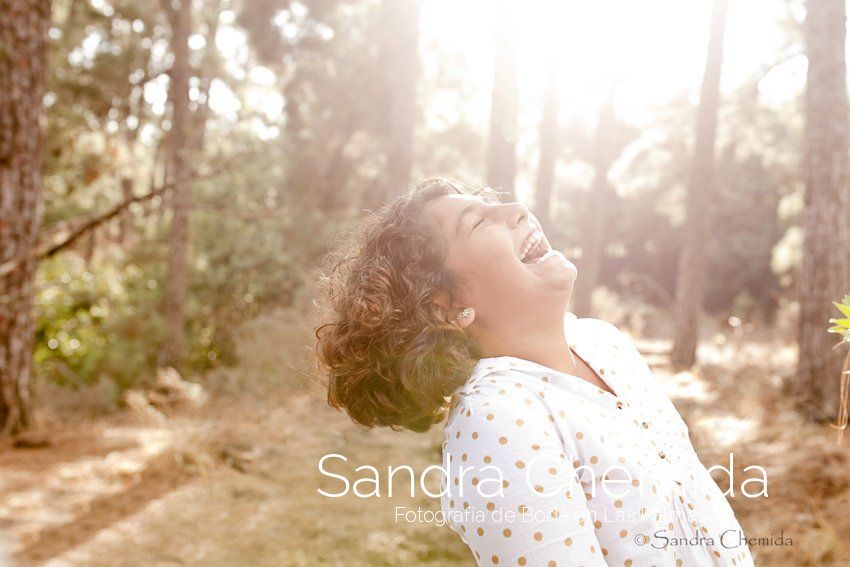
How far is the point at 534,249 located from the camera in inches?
74.4

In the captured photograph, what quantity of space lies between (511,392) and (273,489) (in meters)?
4.40

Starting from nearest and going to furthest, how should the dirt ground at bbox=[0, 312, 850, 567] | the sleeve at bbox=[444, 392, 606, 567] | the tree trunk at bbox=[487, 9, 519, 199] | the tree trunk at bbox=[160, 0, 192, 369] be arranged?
the sleeve at bbox=[444, 392, 606, 567]
the dirt ground at bbox=[0, 312, 850, 567]
the tree trunk at bbox=[487, 9, 519, 199]
the tree trunk at bbox=[160, 0, 192, 369]

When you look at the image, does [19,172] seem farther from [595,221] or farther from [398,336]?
[595,221]

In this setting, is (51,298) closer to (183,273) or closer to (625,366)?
(183,273)

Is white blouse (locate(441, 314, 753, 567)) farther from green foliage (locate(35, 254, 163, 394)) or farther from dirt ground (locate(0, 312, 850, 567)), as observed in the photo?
green foliage (locate(35, 254, 163, 394))

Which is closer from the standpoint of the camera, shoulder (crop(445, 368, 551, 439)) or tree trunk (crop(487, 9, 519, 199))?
shoulder (crop(445, 368, 551, 439))

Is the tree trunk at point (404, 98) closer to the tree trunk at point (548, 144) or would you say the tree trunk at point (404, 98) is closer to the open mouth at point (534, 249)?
the tree trunk at point (548, 144)

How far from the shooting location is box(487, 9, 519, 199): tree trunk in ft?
Result: 24.0

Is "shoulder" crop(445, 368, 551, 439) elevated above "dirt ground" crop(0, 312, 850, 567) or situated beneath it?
elevated above

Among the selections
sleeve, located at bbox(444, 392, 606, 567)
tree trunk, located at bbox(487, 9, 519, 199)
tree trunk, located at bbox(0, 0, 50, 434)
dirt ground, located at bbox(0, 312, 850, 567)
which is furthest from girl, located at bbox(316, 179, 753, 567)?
tree trunk, located at bbox(487, 9, 519, 199)

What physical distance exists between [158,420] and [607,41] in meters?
11.5

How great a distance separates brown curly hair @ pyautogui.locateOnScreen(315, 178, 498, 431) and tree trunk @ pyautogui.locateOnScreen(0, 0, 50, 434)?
5.09 metres

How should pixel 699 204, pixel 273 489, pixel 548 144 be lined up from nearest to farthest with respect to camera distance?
pixel 273 489
pixel 699 204
pixel 548 144

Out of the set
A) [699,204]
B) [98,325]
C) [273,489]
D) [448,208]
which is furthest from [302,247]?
[448,208]
